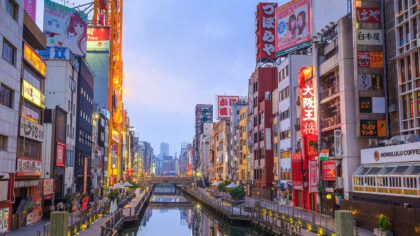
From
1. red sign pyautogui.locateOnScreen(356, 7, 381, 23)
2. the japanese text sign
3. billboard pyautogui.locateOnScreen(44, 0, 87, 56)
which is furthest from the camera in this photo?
billboard pyautogui.locateOnScreen(44, 0, 87, 56)

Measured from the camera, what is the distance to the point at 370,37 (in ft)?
132

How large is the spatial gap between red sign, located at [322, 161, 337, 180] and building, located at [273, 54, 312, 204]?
47.2 ft

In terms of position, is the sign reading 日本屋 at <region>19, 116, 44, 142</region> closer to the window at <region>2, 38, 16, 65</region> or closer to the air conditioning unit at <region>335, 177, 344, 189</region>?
the window at <region>2, 38, 16, 65</region>

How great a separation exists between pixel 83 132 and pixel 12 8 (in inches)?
1533

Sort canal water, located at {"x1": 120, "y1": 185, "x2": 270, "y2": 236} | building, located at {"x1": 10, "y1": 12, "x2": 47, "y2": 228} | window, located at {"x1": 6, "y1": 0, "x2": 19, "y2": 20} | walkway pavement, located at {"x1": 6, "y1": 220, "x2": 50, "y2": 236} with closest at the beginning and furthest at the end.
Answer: walkway pavement, located at {"x1": 6, "y1": 220, "x2": 50, "y2": 236}, window, located at {"x1": 6, "y1": 0, "x2": 19, "y2": 20}, building, located at {"x1": 10, "y1": 12, "x2": 47, "y2": 228}, canal water, located at {"x1": 120, "y1": 185, "x2": 270, "y2": 236}

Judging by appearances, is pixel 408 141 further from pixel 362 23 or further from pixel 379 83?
pixel 362 23

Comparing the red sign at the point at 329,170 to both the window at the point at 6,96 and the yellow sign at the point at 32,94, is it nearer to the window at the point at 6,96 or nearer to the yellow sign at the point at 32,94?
the yellow sign at the point at 32,94

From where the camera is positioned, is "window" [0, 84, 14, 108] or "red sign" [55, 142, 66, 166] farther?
"red sign" [55, 142, 66, 166]

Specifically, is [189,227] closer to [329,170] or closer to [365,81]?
[329,170]

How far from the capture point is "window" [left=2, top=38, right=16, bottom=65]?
31.9 m

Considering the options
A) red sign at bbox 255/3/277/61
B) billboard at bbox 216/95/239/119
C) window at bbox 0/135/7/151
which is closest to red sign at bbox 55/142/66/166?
window at bbox 0/135/7/151

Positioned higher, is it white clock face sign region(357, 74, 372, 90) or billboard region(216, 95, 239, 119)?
billboard region(216, 95, 239, 119)

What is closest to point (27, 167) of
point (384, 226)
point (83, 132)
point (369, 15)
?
point (384, 226)

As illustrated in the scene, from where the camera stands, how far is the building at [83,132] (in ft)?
214
